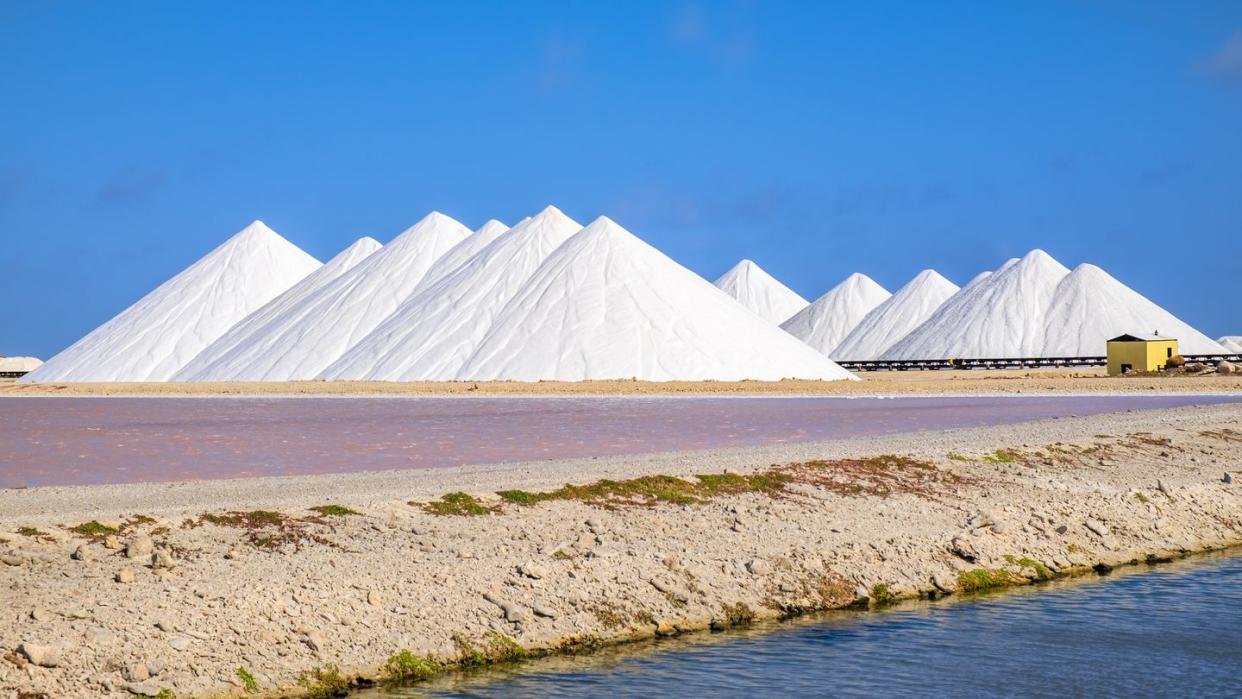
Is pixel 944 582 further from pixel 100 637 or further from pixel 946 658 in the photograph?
pixel 100 637

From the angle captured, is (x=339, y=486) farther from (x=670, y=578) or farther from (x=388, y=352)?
(x=388, y=352)

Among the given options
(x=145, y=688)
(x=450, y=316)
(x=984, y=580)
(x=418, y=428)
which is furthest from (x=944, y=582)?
(x=450, y=316)

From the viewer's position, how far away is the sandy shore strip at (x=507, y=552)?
1052 cm

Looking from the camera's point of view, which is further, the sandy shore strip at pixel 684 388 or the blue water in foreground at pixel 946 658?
the sandy shore strip at pixel 684 388

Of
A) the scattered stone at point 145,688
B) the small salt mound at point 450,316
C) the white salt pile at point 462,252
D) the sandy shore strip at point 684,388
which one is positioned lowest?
the scattered stone at point 145,688

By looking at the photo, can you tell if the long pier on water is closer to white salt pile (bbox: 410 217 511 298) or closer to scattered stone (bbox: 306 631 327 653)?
white salt pile (bbox: 410 217 511 298)

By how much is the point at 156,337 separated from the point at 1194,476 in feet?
281

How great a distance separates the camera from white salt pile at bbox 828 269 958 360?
471 ft

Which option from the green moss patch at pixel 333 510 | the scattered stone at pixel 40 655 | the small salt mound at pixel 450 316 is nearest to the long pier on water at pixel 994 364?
the small salt mound at pixel 450 316

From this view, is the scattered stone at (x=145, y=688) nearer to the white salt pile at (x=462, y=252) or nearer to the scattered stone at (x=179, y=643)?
the scattered stone at (x=179, y=643)

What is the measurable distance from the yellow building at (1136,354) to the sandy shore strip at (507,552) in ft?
171

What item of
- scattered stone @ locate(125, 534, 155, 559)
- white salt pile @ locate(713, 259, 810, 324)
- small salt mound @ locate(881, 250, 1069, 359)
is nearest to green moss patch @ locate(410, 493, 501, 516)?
scattered stone @ locate(125, 534, 155, 559)

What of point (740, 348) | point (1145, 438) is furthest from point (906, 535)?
point (740, 348)

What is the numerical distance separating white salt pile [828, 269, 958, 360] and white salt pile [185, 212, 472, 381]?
5418cm
